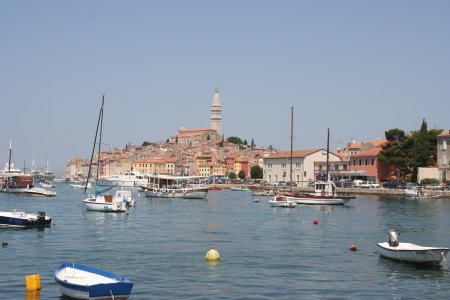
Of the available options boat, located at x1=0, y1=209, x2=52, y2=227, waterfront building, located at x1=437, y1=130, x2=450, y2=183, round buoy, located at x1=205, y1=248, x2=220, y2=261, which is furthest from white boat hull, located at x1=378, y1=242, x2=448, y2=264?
waterfront building, located at x1=437, y1=130, x2=450, y2=183

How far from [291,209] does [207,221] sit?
Answer: 1631cm

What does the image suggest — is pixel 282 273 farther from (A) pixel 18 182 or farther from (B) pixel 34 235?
(A) pixel 18 182

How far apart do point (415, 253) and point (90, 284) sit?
1373 cm

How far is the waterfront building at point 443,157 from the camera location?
92.8 meters

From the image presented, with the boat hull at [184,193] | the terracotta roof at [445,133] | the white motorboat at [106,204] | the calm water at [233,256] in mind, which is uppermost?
the terracotta roof at [445,133]

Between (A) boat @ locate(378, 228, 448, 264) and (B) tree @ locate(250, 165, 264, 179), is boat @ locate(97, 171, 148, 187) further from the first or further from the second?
(A) boat @ locate(378, 228, 448, 264)

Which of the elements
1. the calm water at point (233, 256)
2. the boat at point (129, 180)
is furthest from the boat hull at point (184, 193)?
the boat at point (129, 180)

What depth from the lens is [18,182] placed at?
95500mm

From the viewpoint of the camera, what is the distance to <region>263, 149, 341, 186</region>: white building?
127 meters

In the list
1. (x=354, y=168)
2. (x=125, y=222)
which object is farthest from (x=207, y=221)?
(x=354, y=168)

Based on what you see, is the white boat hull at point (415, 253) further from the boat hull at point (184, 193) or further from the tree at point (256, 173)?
the tree at point (256, 173)

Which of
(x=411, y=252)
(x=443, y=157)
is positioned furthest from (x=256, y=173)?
(x=411, y=252)

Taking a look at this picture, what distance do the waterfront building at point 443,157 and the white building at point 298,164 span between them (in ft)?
105

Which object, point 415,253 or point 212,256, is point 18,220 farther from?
point 415,253
